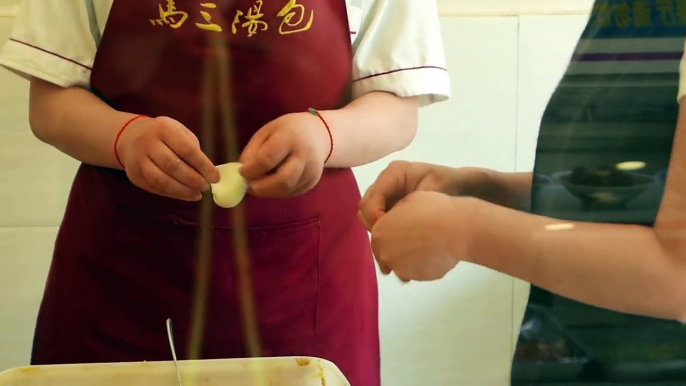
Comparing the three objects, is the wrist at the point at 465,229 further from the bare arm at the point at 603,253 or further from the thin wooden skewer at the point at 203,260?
the thin wooden skewer at the point at 203,260

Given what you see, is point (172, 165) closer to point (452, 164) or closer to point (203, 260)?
point (203, 260)

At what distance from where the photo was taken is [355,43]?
1.39ft

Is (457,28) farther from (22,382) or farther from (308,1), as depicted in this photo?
(22,382)

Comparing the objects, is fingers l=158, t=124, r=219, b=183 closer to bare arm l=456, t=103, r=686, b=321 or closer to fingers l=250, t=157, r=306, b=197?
fingers l=250, t=157, r=306, b=197

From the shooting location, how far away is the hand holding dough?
38 centimetres

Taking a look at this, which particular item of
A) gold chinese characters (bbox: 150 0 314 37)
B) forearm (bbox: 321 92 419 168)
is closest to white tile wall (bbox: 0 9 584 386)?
forearm (bbox: 321 92 419 168)

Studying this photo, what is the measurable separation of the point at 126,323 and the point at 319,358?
14 centimetres

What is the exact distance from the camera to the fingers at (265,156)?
→ 368 millimetres

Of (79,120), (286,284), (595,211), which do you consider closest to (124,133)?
(79,120)

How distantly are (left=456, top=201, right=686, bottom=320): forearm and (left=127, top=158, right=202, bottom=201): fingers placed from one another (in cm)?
18

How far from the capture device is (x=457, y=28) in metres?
0.49

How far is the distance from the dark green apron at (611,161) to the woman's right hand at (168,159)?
0.20 m

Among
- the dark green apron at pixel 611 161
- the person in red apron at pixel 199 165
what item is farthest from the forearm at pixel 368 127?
the dark green apron at pixel 611 161

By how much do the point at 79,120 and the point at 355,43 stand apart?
197 mm
